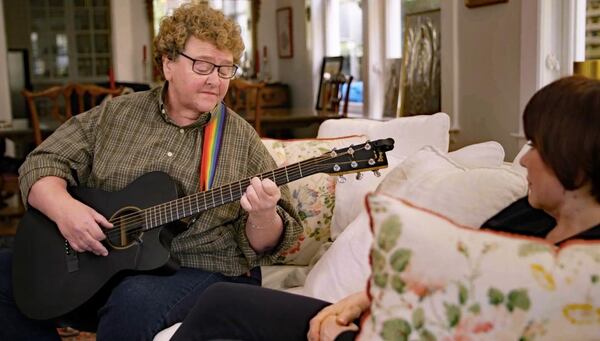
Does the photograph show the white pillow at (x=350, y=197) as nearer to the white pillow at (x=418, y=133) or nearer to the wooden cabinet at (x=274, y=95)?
the white pillow at (x=418, y=133)

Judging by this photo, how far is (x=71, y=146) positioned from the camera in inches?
77.9

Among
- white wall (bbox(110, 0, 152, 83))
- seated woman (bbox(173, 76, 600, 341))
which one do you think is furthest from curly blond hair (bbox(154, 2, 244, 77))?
white wall (bbox(110, 0, 152, 83))

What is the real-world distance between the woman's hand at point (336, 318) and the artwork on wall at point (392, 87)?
374 cm

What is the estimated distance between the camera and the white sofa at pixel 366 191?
5.05ft

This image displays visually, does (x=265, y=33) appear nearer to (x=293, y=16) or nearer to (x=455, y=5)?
(x=293, y=16)

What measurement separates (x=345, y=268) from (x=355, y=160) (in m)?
0.24

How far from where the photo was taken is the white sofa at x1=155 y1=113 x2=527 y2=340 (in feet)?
5.05

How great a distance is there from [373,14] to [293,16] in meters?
1.86

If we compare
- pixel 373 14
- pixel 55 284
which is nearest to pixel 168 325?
pixel 55 284

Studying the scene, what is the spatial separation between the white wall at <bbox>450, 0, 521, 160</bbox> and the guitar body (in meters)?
2.24

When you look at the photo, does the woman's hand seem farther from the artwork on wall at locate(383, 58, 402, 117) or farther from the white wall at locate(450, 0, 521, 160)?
the artwork on wall at locate(383, 58, 402, 117)

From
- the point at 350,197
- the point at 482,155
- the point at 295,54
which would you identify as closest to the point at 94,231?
the point at 350,197

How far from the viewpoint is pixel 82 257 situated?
1.85 metres

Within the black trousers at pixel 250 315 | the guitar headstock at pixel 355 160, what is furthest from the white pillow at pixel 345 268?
the black trousers at pixel 250 315
